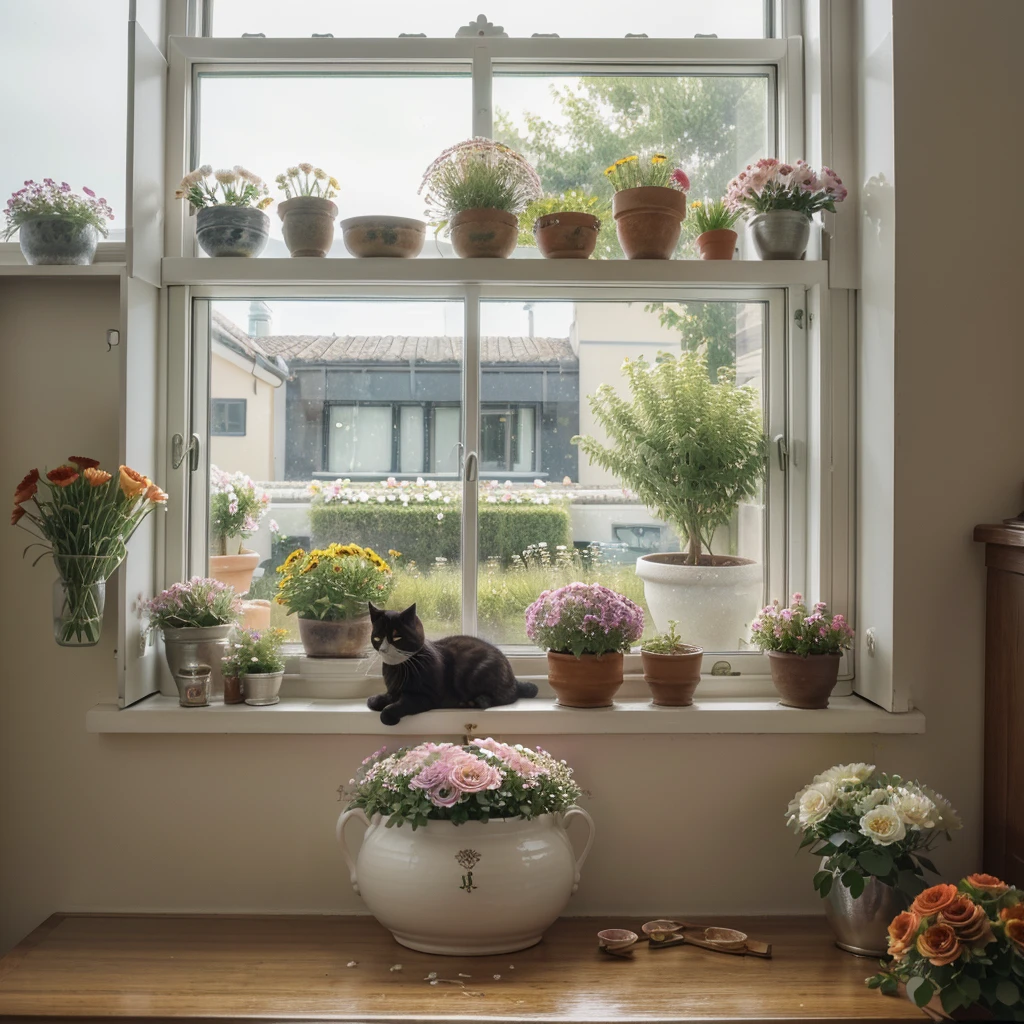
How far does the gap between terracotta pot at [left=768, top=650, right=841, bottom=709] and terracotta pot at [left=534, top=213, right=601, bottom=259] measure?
1.05 meters

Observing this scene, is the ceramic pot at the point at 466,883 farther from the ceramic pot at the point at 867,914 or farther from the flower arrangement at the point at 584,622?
the ceramic pot at the point at 867,914

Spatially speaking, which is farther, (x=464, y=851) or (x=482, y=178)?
(x=482, y=178)

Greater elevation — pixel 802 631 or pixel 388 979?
pixel 802 631

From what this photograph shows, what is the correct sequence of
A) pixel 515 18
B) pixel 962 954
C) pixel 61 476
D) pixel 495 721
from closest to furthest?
pixel 962 954 → pixel 61 476 → pixel 495 721 → pixel 515 18

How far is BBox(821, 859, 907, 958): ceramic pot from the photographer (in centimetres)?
187

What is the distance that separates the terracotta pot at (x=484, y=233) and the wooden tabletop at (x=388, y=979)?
155 cm

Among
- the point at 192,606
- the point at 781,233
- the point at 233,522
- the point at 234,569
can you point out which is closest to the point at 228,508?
the point at 233,522

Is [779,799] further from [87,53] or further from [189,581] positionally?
[87,53]

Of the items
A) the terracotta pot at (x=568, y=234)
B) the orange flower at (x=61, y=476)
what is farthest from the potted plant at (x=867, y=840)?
the orange flower at (x=61, y=476)

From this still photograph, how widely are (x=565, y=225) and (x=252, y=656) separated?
49.2 inches

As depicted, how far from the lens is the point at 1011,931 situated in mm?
1559

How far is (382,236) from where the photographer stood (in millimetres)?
2266

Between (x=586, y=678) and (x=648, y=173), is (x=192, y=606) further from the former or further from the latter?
(x=648, y=173)

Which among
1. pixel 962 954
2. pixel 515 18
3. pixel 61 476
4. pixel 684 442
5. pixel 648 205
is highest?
pixel 515 18
